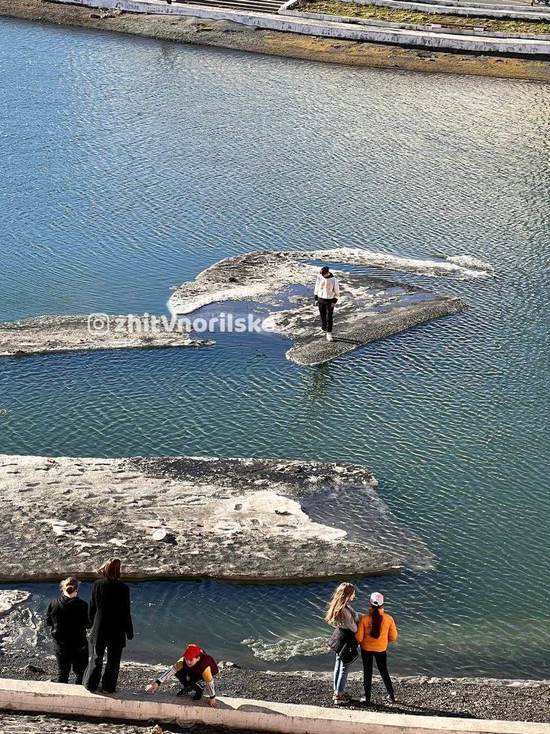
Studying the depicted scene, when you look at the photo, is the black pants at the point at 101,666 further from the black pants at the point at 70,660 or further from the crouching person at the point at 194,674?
the crouching person at the point at 194,674

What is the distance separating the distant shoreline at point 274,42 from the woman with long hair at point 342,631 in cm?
4423

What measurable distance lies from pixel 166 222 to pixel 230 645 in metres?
20.9

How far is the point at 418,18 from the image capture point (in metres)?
62.0

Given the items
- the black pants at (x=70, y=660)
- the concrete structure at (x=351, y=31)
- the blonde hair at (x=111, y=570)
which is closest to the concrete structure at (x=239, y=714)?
the black pants at (x=70, y=660)

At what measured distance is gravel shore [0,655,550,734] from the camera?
16.5m

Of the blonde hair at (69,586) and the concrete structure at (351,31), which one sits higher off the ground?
the concrete structure at (351,31)

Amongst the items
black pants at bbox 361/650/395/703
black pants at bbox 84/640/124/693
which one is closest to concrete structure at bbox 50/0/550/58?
black pants at bbox 361/650/395/703

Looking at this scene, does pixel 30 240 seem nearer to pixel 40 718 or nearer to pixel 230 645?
pixel 230 645

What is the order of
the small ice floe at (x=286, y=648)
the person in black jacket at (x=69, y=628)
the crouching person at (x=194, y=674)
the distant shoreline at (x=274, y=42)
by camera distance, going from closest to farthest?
the person in black jacket at (x=69, y=628), the crouching person at (x=194, y=674), the small ice floe at (x=286, y=648), the distant shoreline at (x=274, y=42)

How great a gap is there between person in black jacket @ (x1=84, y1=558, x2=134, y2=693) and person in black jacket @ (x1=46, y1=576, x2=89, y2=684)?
154 mm

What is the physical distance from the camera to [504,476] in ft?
77.9

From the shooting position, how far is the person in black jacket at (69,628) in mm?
15195

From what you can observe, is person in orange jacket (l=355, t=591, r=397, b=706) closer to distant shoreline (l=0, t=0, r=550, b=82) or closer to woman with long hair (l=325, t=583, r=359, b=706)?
woman with long hair (l=325, t=583, r=359, b=706)

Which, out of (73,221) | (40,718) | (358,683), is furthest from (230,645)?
(73,221)
